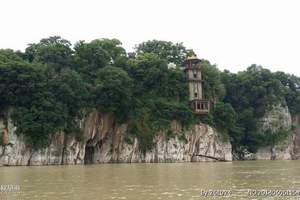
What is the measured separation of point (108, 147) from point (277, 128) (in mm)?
26951

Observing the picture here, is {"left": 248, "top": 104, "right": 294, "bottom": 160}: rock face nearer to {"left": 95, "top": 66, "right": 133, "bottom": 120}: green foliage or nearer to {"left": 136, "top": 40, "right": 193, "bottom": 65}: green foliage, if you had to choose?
{"left": 136, "top": 40, "right": 193, "bottom": 65}: green foliage

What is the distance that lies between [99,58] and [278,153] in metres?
29.1

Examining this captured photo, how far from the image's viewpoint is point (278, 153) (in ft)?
207

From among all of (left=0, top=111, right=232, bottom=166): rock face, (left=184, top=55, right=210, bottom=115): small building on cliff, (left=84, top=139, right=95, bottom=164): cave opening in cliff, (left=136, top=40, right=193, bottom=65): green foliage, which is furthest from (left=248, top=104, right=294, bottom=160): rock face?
(left=84, top=139, right=95, bottom=164): cave opening in cliff

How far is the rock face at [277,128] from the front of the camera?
206 ft

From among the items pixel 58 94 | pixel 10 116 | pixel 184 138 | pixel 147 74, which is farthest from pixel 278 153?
pixel 10 116

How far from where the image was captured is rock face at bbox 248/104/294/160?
62.8 metres

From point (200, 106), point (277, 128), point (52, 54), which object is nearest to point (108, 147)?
point (52, 54)

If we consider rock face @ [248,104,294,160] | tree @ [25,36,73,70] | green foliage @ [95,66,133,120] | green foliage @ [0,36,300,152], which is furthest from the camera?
rock face @ [248,104,294,160]

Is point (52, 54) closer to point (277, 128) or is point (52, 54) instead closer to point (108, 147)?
point (108, 147)

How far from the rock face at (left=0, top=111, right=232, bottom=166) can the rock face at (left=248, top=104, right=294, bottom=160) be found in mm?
9043

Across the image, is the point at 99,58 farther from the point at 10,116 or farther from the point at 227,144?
the point at 227,144

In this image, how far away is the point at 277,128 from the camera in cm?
6412

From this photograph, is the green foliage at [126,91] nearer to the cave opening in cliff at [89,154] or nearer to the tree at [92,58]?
the tree at [92,58]
